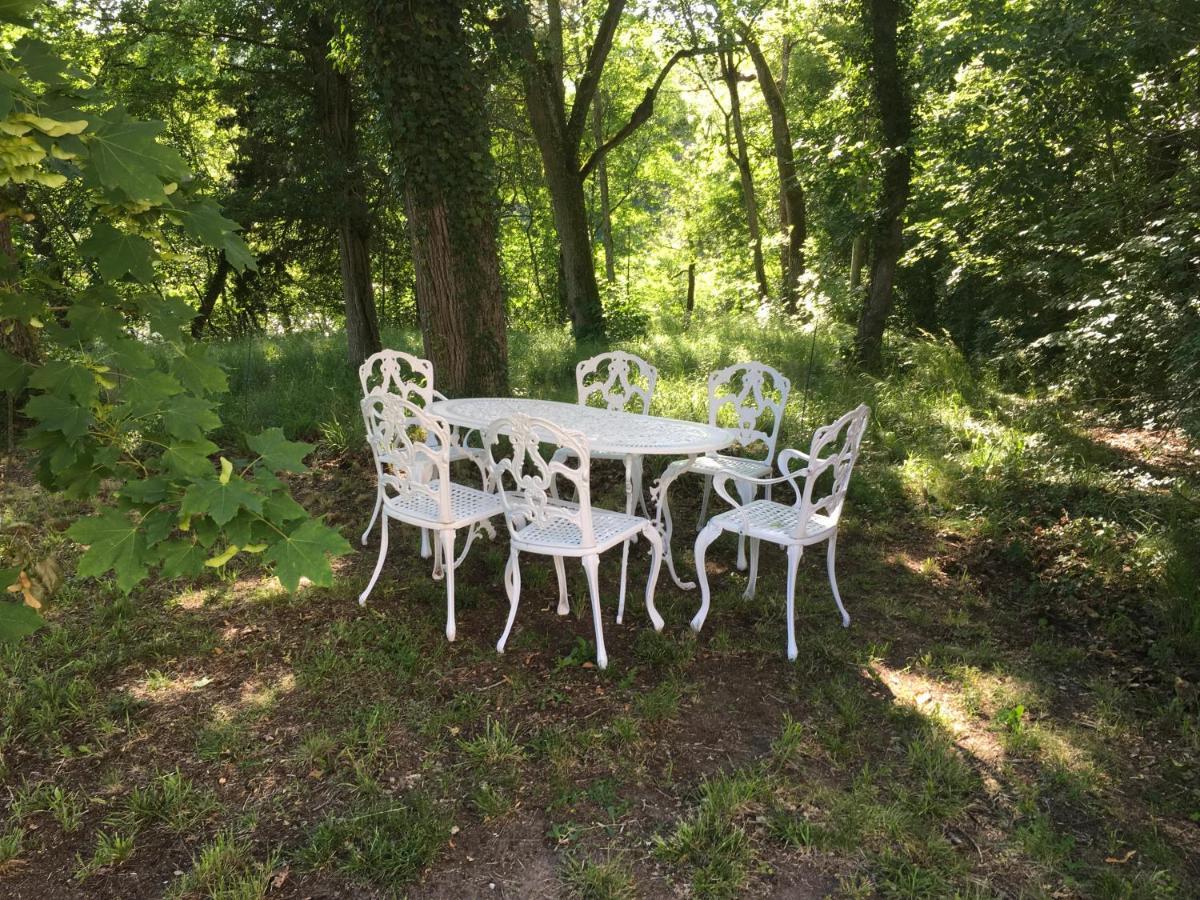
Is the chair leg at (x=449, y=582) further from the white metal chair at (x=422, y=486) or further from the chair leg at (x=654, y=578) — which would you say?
the chair leg at (x=654, y=578)

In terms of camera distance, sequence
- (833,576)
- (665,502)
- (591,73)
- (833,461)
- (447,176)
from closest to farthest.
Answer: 1. (833,461)
2. (833,576)
3. (665,502)
4. (447,176)
5. (591,73)

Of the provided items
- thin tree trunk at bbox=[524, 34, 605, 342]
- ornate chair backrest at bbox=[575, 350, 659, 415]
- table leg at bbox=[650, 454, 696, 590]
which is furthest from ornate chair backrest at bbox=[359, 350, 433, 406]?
thin tree trunk at bbox=[524, 34, 605, 342]

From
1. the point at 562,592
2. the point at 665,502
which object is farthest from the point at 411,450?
the point at 665,502

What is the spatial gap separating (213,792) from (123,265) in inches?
81.6

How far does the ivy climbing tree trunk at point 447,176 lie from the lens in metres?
5.36

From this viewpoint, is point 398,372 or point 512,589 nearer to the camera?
point 512,589

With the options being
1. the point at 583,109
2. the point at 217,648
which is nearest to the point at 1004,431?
the point at 217,648

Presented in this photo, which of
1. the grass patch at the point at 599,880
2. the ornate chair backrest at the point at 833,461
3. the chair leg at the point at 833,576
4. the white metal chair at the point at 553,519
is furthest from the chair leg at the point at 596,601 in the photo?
the chair leg at the point at 833,576

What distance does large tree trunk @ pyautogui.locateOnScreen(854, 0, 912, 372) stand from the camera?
805 centimetres

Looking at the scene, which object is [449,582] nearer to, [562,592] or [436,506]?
[436,506]

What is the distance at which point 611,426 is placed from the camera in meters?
4.36

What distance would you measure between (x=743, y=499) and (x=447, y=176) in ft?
10.6

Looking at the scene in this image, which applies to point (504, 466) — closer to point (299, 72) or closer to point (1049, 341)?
point (1049, 341)

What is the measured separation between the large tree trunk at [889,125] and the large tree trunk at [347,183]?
5.81 m
